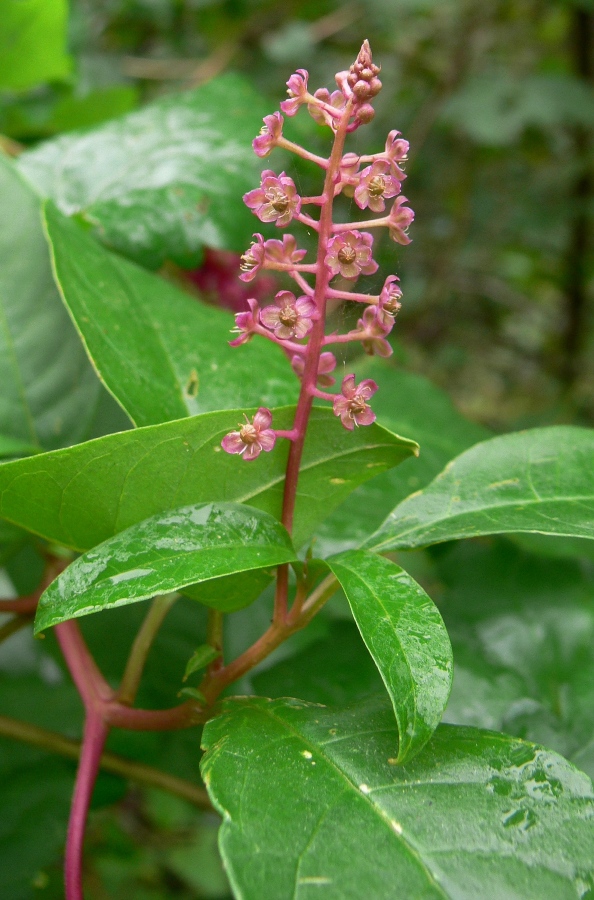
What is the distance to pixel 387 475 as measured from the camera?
3.36 feet

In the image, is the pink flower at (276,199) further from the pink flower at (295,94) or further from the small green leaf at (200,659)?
the small green leaf at (200,659)

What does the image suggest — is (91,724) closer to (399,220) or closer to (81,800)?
(81,800)

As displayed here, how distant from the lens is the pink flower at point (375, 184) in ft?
1.95

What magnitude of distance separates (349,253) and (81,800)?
0.51 m

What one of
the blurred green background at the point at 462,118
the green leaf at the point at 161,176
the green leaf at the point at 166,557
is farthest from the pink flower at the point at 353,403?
the blurred green background at the point at 462,118

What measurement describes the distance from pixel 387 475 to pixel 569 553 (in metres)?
0.27

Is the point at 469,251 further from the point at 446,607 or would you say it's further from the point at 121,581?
the point at 121,581

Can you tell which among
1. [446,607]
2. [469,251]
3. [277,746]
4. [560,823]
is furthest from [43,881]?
[469,251]

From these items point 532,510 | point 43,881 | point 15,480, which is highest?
point 15,480

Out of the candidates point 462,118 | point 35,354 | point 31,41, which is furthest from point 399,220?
point 462,118

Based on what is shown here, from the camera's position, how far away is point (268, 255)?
0.62m

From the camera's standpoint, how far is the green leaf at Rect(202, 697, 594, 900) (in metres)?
0.49

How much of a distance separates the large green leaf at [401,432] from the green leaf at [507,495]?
0.17m

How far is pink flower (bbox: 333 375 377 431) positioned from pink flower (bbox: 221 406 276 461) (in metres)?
0.06
